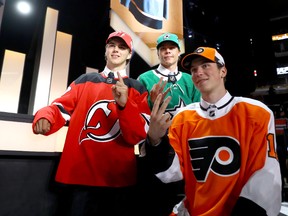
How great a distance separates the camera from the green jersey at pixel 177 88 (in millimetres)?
2250

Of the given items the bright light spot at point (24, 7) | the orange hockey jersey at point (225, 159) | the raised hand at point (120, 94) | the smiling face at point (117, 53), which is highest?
the bright light spot at point (24, 7)

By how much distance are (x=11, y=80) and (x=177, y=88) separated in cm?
361

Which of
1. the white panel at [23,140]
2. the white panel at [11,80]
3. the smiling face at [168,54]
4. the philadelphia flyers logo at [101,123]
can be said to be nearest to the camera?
the philadelphia flyers logo at [101,123]

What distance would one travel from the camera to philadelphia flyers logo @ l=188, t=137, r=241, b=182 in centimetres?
149

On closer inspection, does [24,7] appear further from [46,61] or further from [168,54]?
[168,54]

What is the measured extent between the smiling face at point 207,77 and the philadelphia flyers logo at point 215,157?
34 centimetres

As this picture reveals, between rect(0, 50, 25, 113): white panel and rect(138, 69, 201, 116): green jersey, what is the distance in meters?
3.04

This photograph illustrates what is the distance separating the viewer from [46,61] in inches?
153

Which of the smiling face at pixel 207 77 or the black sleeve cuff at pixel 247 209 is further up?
the smiling face at pixel 207 77

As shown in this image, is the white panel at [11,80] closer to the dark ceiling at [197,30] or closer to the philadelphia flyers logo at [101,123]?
the dark ceiling at [197,30]

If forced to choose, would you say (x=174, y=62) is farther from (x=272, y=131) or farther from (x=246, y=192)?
(x=246, y=192)

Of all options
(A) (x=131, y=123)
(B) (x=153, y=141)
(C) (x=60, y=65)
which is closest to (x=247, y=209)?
(B) (x=153, y=141)

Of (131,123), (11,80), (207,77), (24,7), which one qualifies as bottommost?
(131,123)

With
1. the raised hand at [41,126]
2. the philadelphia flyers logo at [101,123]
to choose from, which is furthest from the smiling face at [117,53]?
the raised hand at [41,126]
